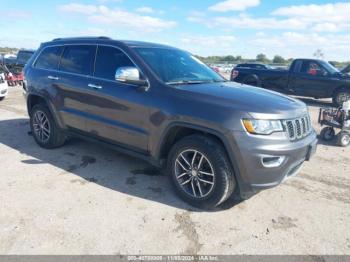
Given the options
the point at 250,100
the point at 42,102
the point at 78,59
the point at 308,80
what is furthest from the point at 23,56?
the point at 250,100

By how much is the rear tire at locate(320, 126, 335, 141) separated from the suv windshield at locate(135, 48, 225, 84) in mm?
3424

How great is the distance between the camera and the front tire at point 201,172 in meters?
3.61

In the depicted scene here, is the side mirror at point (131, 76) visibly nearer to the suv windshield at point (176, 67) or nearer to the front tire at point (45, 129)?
the suv windshield at point (176, 67)

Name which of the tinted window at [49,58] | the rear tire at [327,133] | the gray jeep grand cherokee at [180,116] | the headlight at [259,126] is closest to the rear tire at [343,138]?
the rear tire at [327,133]

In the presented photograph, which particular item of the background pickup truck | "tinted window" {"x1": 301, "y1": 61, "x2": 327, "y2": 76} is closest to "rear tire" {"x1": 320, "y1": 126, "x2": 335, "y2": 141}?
the background pickup truck

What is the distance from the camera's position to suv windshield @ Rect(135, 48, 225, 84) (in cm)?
427

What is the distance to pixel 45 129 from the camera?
5.82 meters

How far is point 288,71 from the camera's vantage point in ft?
44.6

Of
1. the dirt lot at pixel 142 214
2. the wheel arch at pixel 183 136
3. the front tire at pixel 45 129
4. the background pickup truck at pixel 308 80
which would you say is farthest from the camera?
the background pickup truck at pixel 308 80

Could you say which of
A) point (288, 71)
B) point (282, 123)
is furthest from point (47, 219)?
point (288, 71)

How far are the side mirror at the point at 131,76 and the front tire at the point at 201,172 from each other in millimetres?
857

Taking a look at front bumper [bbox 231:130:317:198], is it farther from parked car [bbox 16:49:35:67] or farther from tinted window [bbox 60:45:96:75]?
parked car [bbox 16:49:35:67]

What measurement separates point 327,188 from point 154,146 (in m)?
2.46

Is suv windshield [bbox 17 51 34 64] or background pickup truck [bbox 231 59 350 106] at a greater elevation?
suv windshield [bbox 17 51 34 64]
